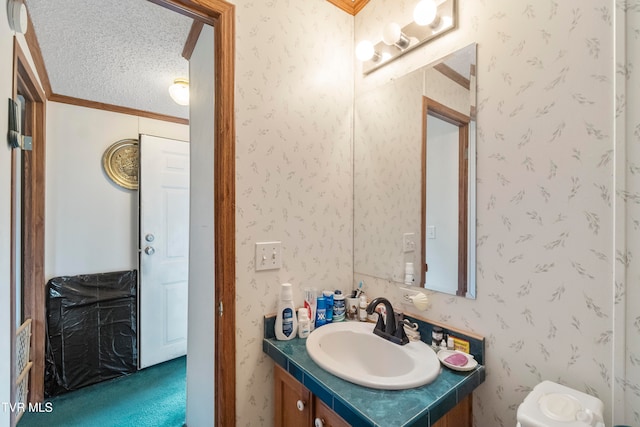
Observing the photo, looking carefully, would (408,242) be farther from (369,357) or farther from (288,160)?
(288,160)

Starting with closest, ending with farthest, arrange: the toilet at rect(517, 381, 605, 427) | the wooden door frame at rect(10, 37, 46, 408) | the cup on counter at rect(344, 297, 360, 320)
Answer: the toilet at rect(517, 381, 605, 427) → the cup on counter at rect(344, 297, 360, 320) → the wooden door frame at rect(10, 37, 46, 408)

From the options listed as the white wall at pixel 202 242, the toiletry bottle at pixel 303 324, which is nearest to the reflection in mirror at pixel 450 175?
the toiletry bottle at pixel 303 324

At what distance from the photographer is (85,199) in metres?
2.24

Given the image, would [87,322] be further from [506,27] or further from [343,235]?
[506,27]

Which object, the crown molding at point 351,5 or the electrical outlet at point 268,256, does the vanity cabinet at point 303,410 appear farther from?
the crown molding at point 351,5

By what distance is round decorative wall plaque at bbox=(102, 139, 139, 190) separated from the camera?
2316mm

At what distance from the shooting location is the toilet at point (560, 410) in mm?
626

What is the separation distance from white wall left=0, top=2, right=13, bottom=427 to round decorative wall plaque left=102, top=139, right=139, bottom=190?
115cm

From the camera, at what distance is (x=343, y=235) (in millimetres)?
1424

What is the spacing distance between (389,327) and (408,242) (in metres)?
0.36

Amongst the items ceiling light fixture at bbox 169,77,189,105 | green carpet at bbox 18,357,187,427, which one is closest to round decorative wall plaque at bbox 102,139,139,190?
ceiling light fixture at bbox 169,77,189,105

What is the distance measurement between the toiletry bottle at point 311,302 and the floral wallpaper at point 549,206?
1.77 ft

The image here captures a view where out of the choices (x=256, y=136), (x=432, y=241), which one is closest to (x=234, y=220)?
(x=256, y=136)

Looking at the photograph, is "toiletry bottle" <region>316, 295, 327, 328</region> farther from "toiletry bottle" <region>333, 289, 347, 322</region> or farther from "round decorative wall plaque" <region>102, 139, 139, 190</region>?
"round decorative wall plaque" <region>102, 139, 139, 190</region>
